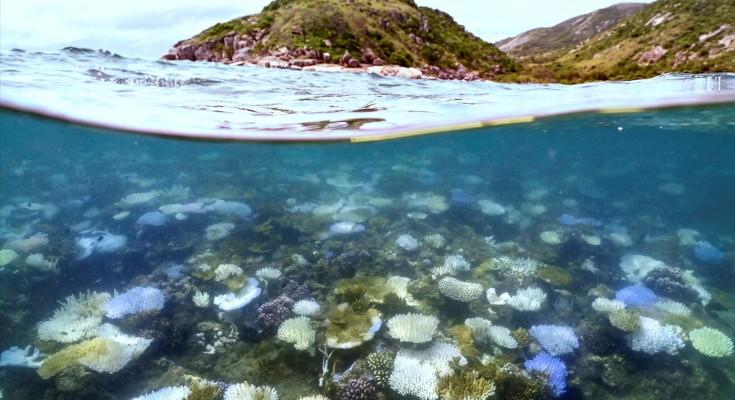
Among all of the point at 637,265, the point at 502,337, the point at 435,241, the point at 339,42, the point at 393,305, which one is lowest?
the point at 637,265

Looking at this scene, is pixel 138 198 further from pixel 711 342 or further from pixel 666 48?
pixel 666 48

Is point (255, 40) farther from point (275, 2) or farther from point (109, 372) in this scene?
point (109, 372)

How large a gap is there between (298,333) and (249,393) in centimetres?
117

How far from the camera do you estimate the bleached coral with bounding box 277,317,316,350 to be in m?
5.66

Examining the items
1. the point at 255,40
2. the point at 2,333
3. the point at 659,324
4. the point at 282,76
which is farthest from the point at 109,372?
the point at 255,40

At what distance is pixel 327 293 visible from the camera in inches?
292

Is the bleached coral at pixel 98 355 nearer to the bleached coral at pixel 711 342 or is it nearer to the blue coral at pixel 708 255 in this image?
the bleached coral at pixel 711 342

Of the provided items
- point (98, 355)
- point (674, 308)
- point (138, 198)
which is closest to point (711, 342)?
point (674, 308)

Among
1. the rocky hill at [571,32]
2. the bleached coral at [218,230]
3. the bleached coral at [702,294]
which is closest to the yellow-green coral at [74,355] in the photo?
the bleached coral at [218,230]

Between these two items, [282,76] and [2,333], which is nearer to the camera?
[2,333]

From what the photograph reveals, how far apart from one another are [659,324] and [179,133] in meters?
11.8

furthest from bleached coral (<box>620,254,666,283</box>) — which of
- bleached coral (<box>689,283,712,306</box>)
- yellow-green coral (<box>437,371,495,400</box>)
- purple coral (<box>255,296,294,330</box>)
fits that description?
purple coral (<box>255,296,294,330</box>)

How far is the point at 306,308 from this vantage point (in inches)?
261

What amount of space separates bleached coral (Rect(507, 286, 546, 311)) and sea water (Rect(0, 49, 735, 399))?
1.3 inches
